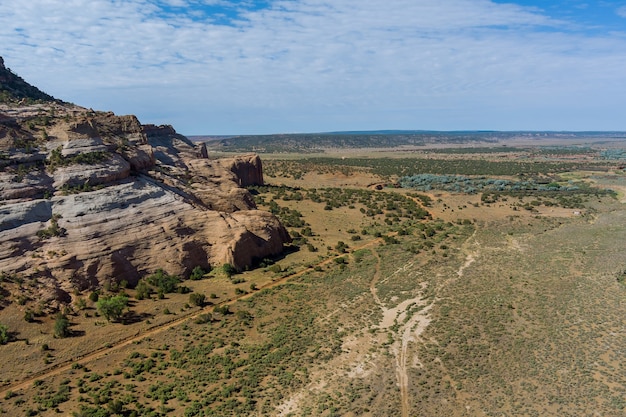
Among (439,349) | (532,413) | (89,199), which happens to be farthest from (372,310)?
(89,199)

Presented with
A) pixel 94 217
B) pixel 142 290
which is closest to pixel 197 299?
pixel 142 290

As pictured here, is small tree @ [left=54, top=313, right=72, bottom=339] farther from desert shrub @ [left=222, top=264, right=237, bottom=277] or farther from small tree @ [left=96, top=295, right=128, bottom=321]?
desert shrub @ [left=222, top=264, right=237, bottom=277]

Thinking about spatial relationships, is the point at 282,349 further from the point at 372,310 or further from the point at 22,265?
the point at 22,265

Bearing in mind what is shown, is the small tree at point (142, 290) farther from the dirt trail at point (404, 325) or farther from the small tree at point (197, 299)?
the dirt trail at point (404, 325)

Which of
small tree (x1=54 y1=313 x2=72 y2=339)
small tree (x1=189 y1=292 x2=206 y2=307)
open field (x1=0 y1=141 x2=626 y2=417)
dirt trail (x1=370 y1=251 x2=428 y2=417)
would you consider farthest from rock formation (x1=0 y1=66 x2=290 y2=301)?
dirt trail (x1=370 y1=251 x2=428 y2=417)

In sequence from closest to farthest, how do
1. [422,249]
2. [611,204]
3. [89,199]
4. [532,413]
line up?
[532,413], [89,199], [422,249], [611,204]

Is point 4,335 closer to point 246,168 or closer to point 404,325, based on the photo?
point 404,325
